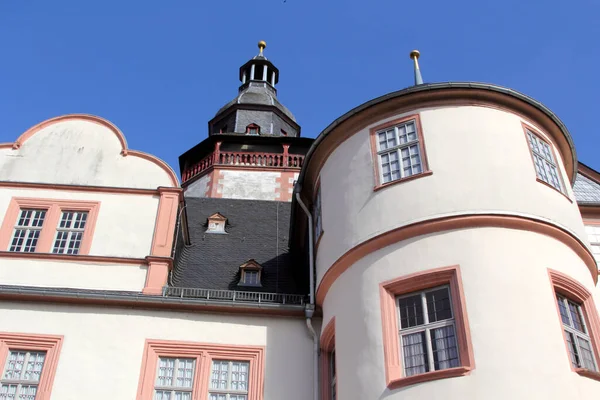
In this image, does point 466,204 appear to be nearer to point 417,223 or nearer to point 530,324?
point 417,223

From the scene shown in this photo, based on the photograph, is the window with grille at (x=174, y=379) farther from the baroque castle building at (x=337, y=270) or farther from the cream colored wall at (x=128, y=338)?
the cream colored wall at (x=128, y=338)

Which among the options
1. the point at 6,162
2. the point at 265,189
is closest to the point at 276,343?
the point at 6,162

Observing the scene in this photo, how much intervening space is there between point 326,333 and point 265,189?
62.3 ft

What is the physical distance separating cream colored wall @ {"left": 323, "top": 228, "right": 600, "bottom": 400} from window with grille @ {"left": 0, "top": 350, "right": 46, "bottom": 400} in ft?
16.3

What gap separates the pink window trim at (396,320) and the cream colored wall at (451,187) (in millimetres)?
967

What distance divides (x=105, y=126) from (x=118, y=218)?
3.04m

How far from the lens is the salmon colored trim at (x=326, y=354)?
1150 centimetres

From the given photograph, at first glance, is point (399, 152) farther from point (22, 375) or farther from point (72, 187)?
point (22, 375)

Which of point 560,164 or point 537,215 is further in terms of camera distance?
point 560,164

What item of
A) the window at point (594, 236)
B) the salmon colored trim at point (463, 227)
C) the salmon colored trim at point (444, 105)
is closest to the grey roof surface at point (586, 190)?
the window at point (594, 236)

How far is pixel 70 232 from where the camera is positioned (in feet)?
46.0

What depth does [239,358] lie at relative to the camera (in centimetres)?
1209

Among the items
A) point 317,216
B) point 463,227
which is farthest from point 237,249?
point 463,227

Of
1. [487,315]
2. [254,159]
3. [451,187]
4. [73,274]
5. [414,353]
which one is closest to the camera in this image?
[487,315]
